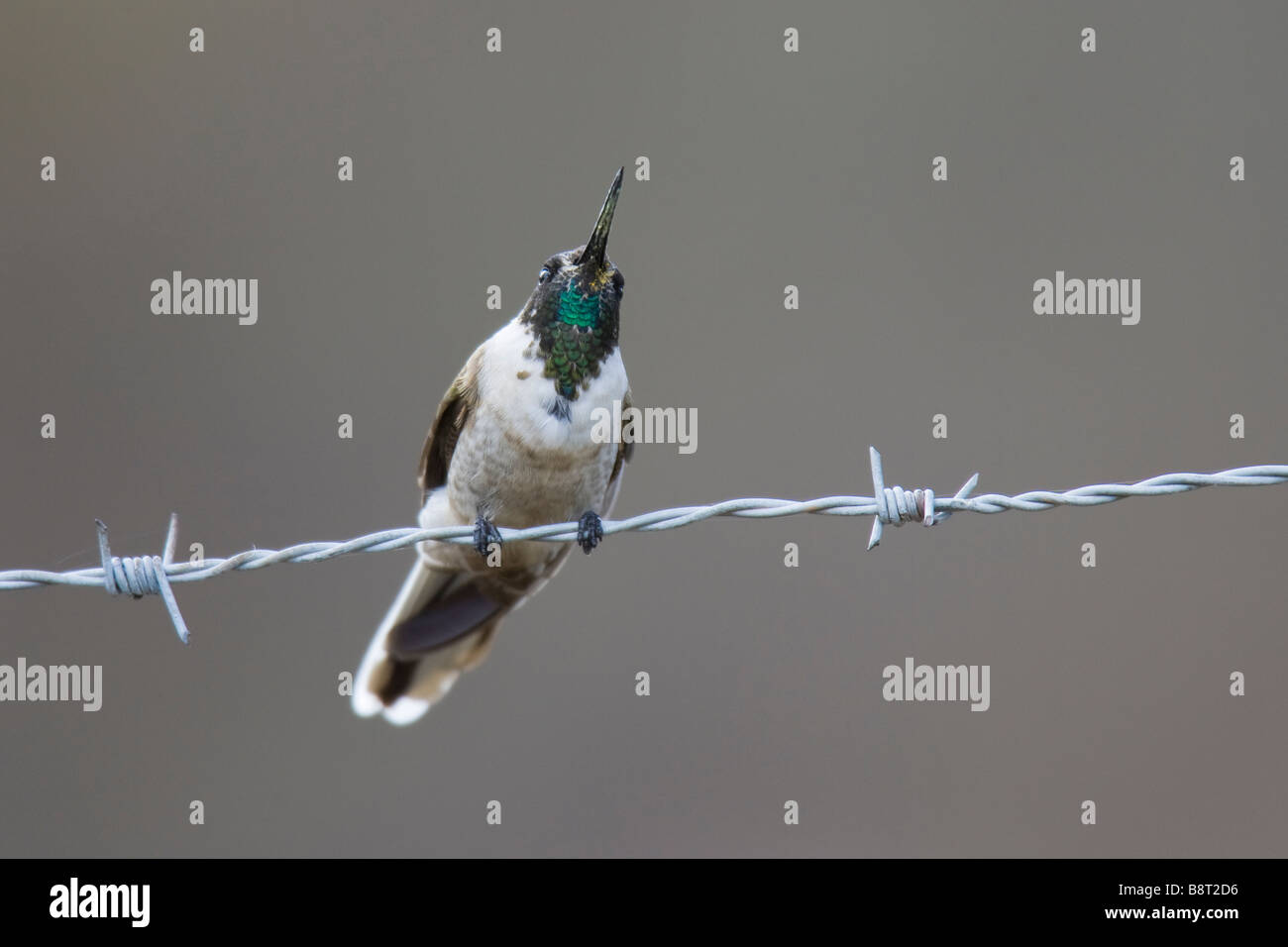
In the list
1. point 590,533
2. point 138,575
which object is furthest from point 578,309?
point 138,575

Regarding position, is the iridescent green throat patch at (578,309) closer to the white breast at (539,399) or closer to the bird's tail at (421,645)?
the white breast at (539,399)

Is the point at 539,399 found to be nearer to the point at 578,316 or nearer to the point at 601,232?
the point at 578,316

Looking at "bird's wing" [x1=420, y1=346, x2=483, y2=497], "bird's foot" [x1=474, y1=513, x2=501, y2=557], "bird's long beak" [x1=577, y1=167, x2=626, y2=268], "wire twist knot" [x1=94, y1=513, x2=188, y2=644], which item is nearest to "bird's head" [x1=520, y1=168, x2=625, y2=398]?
"bird's long beak" [x1=577, y1=167, x2=626, y2=268]

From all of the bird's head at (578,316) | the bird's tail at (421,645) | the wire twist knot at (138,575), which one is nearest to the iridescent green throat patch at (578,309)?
the bird's head at (578,316)

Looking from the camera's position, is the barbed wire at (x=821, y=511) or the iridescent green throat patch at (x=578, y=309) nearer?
the barbed wire at (x=821, y=511)

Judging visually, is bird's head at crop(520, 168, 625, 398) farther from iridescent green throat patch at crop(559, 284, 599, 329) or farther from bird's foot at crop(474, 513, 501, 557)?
bird's foot at crop(474, 513, 501, 557)

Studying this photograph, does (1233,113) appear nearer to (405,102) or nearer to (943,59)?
(943,59)

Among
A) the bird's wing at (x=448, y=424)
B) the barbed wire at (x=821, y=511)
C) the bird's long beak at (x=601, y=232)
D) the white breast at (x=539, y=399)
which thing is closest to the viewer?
the barbed wire at (x=821, y=511)
